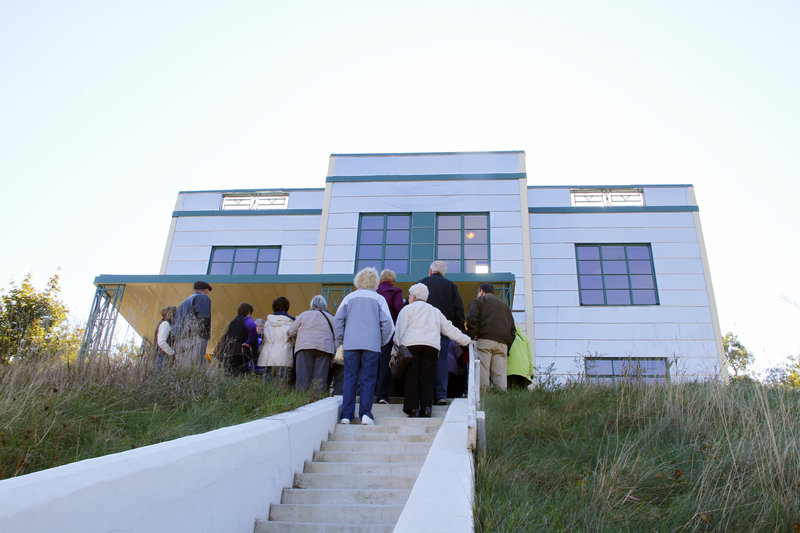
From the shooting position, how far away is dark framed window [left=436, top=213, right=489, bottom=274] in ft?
47.6

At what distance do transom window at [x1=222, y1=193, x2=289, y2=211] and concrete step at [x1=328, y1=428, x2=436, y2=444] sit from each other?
12.3 m

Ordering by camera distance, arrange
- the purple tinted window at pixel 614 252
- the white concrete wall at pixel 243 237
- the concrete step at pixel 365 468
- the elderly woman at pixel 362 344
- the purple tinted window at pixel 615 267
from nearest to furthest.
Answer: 1. the concrete step at pixel 365 468
2. the elderly woman at pixel 362 344
3. the purple tinted window at pixel 615 267
4. the purple tinted window at pixel 614 252
5. the white concrete wall at pixel 243 237

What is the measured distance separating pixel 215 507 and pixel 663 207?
1552 centimetres

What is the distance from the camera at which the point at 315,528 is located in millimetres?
3602

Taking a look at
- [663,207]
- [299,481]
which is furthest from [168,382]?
[663,207]

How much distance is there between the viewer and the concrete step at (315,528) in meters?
3.59

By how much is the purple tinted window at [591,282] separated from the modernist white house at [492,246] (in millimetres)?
38

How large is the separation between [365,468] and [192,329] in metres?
3.33

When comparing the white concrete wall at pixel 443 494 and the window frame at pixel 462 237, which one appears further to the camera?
the window frame at pixel 462 237

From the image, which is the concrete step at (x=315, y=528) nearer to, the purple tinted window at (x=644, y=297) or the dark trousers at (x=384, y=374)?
the dark trousers at (x=384, y=374)

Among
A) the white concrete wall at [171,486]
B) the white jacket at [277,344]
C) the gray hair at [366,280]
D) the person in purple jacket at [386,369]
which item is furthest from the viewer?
the white jacket at [277,344]

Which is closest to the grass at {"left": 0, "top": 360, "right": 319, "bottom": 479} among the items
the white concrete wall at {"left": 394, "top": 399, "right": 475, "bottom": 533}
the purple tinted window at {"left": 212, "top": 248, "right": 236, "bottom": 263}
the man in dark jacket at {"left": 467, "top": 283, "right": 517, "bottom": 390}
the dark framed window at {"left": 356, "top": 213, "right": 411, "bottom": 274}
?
the white concrete wall at {"left": 394, "top": 399, "right": 475, "bottom": 533}

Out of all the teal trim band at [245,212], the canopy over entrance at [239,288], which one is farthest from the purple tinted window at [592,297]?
the teal trim band at [245,212]

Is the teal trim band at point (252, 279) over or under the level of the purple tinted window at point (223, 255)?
under
